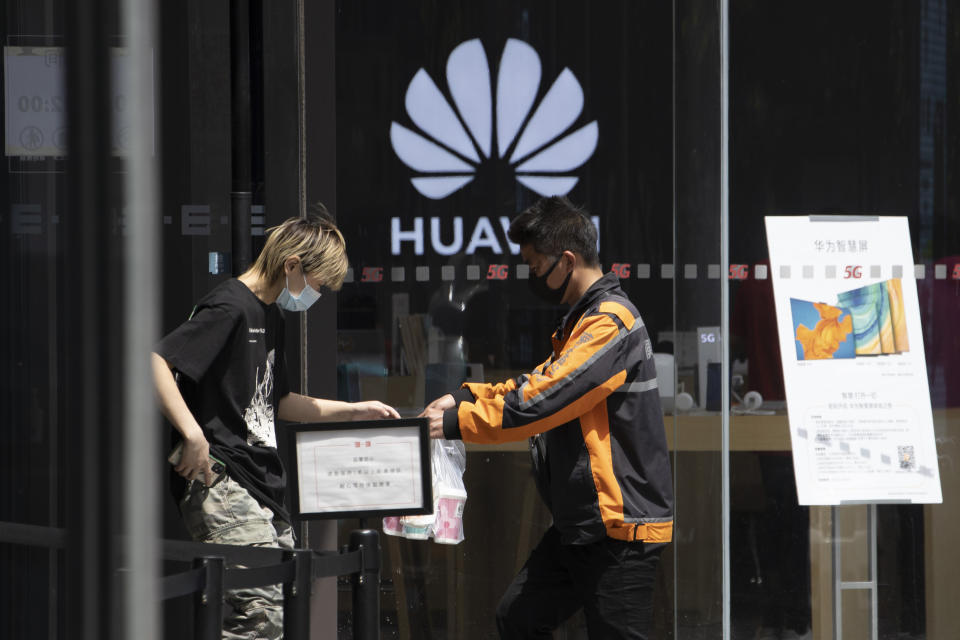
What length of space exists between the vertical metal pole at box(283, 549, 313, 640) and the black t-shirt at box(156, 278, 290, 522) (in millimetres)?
869

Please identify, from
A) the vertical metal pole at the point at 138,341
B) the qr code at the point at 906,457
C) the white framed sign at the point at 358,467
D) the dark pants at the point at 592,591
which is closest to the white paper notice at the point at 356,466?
the white framed sign at the point at 358,467

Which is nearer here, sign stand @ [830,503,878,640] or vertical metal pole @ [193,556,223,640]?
vertical metal pole @ [193,556,223,640]

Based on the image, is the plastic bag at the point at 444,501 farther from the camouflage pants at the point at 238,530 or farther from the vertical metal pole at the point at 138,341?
the vertical metal pole at the point at 138,341

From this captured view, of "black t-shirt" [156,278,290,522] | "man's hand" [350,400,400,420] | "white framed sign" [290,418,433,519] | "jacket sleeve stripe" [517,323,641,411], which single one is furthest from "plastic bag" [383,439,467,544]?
"white framed sign" [290,418,433,519]

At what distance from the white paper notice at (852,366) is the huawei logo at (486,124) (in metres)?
1.19

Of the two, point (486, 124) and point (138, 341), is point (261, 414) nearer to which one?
point (486, 124)

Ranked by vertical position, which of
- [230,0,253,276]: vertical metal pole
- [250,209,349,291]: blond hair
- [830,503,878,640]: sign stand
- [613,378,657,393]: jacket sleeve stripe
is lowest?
[830,503,878,640]: sign stand

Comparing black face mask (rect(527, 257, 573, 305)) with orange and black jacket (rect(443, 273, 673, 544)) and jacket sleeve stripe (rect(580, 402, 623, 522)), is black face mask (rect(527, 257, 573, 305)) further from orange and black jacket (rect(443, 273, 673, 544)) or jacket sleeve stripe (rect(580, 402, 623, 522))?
jacket sleeve stripe (rect(580, 402, 623, 522))

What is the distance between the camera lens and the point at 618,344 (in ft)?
12.2

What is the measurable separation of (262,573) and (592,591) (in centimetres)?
130

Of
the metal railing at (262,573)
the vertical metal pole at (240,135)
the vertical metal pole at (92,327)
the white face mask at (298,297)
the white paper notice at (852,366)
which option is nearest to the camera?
the vertical metal pole at (92,327)

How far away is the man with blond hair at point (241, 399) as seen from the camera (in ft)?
11.8

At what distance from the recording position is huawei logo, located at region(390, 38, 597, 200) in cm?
520

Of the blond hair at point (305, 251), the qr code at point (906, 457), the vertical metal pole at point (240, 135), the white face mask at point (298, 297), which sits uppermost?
the vertical metal pole at point (240, 135)
